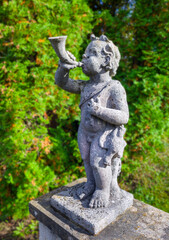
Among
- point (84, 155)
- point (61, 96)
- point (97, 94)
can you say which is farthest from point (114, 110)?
point (61, 96)

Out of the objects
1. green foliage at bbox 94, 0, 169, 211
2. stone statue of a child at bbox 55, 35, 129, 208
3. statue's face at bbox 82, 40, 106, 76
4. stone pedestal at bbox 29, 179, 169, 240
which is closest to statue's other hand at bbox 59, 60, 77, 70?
stone statue of a child at bbox 55, 35, 129, 208

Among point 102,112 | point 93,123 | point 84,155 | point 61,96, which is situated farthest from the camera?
point 61,96

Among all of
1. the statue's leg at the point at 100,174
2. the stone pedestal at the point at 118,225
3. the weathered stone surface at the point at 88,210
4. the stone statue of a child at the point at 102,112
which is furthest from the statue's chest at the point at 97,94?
the stone pedestal at the point at 118,225

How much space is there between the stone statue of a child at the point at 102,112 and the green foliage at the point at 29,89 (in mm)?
1148

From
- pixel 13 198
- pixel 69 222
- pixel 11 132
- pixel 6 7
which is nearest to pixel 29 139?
pixel 11 132

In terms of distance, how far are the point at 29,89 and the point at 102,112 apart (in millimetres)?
1610

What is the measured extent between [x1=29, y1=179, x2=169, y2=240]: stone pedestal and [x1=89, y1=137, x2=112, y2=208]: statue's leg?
0.23 meters

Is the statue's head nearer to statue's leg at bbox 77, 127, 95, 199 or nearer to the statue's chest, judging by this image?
the statue's chest

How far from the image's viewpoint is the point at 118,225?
1.77m

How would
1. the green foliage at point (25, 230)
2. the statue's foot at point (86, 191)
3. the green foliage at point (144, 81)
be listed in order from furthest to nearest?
the green foliage at point (144, 81)
the green foliage at point (25, 230)
the statue's foot at point (86, 191)

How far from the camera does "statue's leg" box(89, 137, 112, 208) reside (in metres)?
1.77

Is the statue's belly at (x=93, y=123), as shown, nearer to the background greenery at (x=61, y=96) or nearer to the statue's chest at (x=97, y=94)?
the statue's chest at (x=97, y=94)

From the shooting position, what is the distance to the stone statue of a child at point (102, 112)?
175cm

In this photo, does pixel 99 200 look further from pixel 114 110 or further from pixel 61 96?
pixel 61 96
